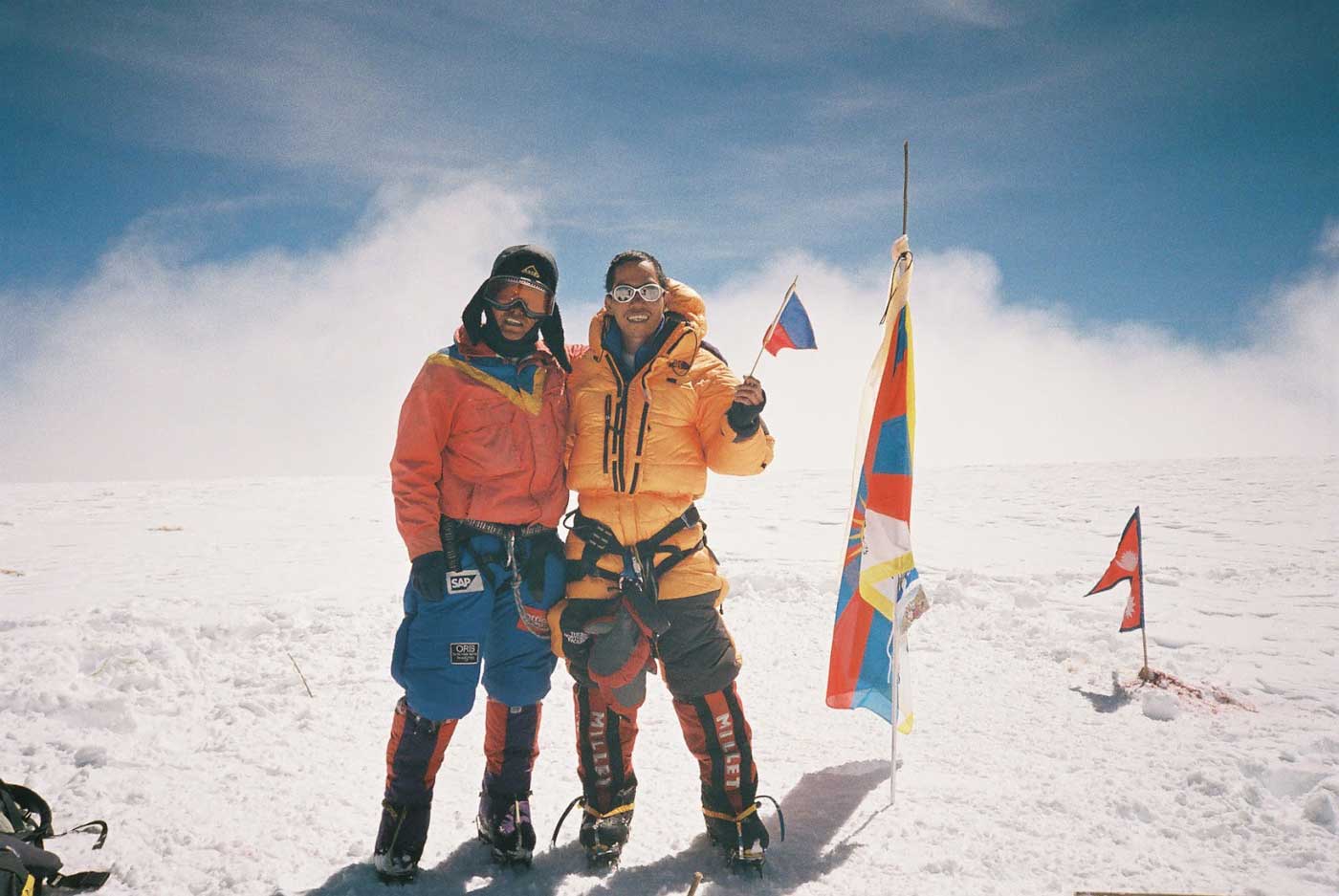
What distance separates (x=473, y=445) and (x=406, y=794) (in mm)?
1463

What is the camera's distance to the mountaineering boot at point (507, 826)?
9.87 ft

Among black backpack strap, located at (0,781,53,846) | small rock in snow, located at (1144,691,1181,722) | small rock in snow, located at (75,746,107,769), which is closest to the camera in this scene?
black backpack strap, located at (0,781,53,846)

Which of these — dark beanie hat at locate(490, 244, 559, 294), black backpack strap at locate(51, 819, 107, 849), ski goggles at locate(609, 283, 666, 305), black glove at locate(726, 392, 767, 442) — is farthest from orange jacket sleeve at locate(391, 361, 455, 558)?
black backpack strap at locate(51, 819, 107, 849)

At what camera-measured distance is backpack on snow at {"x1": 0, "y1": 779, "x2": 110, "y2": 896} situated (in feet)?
7.93

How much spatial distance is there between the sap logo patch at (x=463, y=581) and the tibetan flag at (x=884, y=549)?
6.31 ft

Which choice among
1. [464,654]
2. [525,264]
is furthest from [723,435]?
[464,654]

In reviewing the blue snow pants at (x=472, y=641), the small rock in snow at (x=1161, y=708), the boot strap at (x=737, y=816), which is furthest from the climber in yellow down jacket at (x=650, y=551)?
the small rock in snow at (x=1161, y=708)

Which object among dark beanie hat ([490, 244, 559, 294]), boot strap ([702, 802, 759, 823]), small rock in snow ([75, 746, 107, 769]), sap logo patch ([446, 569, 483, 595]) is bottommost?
small rock in snow ([75, 746, 107, 769])

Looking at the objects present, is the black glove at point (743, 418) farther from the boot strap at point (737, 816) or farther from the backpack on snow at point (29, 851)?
the backpack on snow at point (29, 851)

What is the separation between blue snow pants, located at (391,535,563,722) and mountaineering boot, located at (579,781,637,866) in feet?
1.91

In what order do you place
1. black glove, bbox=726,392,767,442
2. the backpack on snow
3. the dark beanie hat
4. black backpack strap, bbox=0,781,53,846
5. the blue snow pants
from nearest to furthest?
the backpack on snow, black backpack strap, bbox=0,781,53,846, the blue snow pants, black glove, bbox=726,392,767,442, the dark beanie hat

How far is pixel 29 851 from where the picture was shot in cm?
255

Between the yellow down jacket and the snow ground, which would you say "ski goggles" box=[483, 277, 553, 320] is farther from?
the snow ground

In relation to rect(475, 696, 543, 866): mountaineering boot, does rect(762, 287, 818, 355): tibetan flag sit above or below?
above
